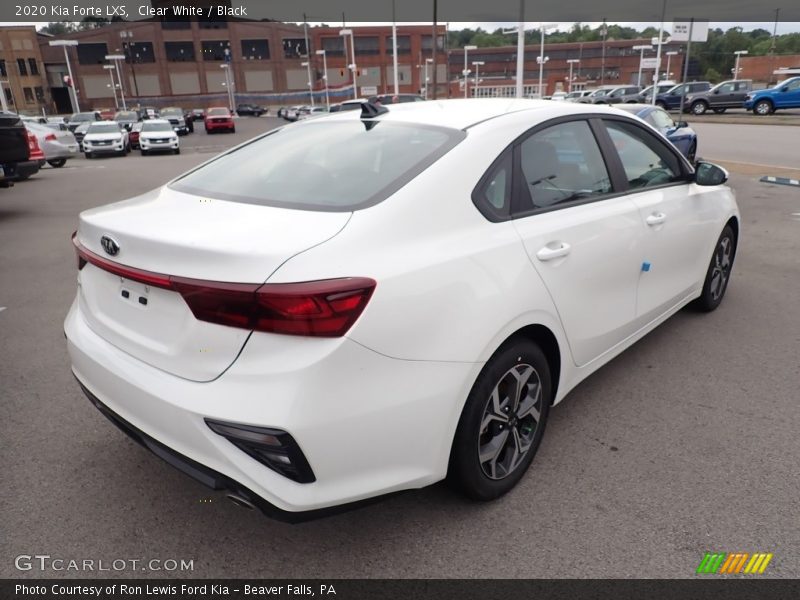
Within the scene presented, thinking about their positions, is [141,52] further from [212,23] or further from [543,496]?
[543,496]

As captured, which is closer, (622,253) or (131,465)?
(131,465)

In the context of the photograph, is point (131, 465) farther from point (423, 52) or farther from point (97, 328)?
point (423, 52)

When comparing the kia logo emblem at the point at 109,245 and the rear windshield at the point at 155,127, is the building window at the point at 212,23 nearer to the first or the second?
the rear windshield at the point at 155,127

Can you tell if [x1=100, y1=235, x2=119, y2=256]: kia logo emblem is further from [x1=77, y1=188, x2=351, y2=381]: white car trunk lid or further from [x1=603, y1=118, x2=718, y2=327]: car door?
[x1=603, y1=118, x2=718, y2=327]: car door

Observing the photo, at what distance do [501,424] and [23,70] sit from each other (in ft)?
315

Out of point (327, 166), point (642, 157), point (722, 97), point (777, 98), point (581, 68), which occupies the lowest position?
point (722, 97)

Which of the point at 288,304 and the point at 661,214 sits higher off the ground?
the point at 288,304

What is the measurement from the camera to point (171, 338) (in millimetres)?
2180

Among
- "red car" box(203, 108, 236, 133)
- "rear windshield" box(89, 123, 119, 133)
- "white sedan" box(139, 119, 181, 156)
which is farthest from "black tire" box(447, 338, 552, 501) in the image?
"red car" box(203, 108, 236, 133)

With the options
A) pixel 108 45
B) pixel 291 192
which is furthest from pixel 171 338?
pixel 108 45

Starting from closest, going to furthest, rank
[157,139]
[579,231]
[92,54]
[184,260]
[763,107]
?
[184,260], [579,231], [157,139], [763,107], [92,54]

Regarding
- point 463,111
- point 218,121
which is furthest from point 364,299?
point 218,121

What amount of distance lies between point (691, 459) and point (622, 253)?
1.10 metres

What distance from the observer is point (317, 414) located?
6.38 ft
